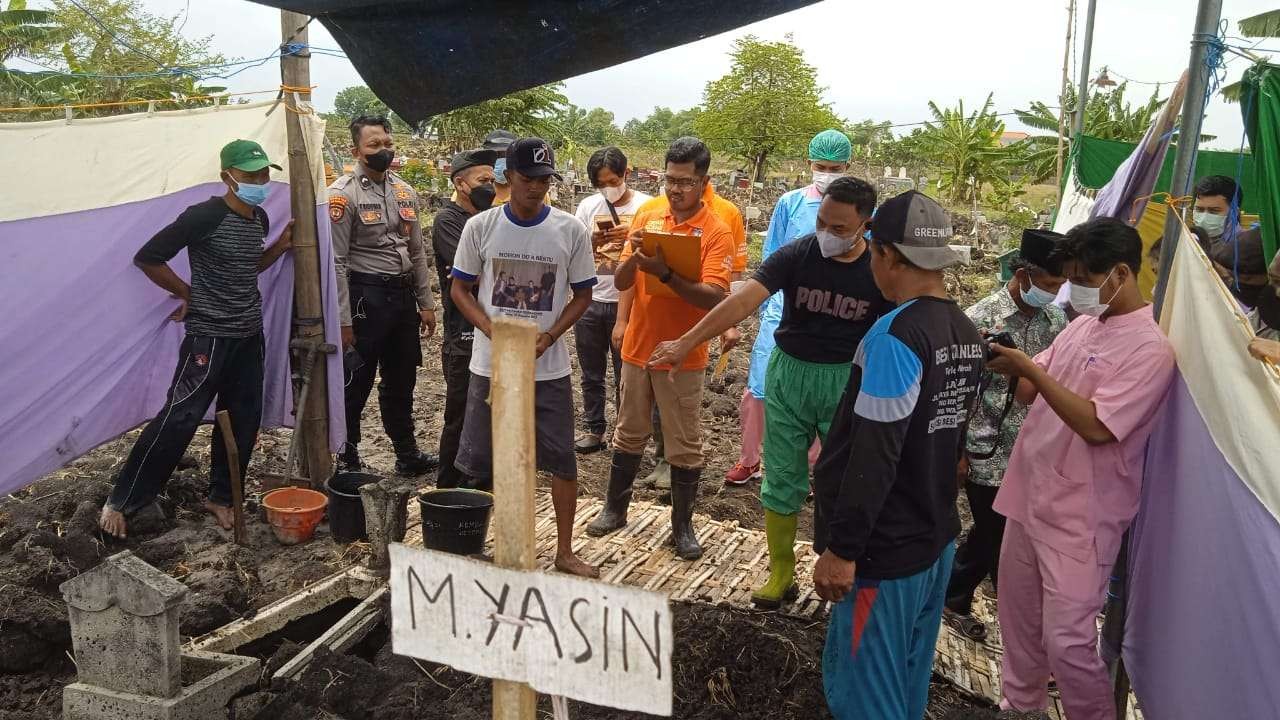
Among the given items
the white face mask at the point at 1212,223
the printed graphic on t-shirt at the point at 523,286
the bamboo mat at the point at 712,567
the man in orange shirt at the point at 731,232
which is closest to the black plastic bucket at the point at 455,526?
the bamboo mat at the point at 712,567

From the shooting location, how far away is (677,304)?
4.58 metres

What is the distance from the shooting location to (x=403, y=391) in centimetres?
585

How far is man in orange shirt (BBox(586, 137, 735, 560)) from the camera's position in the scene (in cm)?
454

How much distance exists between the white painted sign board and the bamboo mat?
81.7 inches

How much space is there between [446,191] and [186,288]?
53.6 ft

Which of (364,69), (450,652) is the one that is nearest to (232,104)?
(364,69)

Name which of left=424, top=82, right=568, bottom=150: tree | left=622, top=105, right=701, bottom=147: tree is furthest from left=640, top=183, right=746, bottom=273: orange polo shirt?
left=622, top=105, right=701, bottom=147: tree

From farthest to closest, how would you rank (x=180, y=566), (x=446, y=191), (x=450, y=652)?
(x=446, y=191) → (x=180, y=566) → (x=450, y=652)

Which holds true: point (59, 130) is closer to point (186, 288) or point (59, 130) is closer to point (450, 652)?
point (186, 288)

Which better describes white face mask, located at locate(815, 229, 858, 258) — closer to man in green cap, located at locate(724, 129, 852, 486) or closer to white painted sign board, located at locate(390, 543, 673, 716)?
man in green cap, located at locate(724, 129, 852, 486)

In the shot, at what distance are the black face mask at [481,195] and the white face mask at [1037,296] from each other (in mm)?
3135

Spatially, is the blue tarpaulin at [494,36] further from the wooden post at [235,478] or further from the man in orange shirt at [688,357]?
the wooden post at [235,478]

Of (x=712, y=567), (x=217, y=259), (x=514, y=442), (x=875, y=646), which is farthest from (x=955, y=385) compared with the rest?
(x=217, y=259)

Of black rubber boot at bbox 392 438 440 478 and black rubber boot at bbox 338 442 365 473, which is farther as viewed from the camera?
black rubber boot at bbox 392 438 440 478
